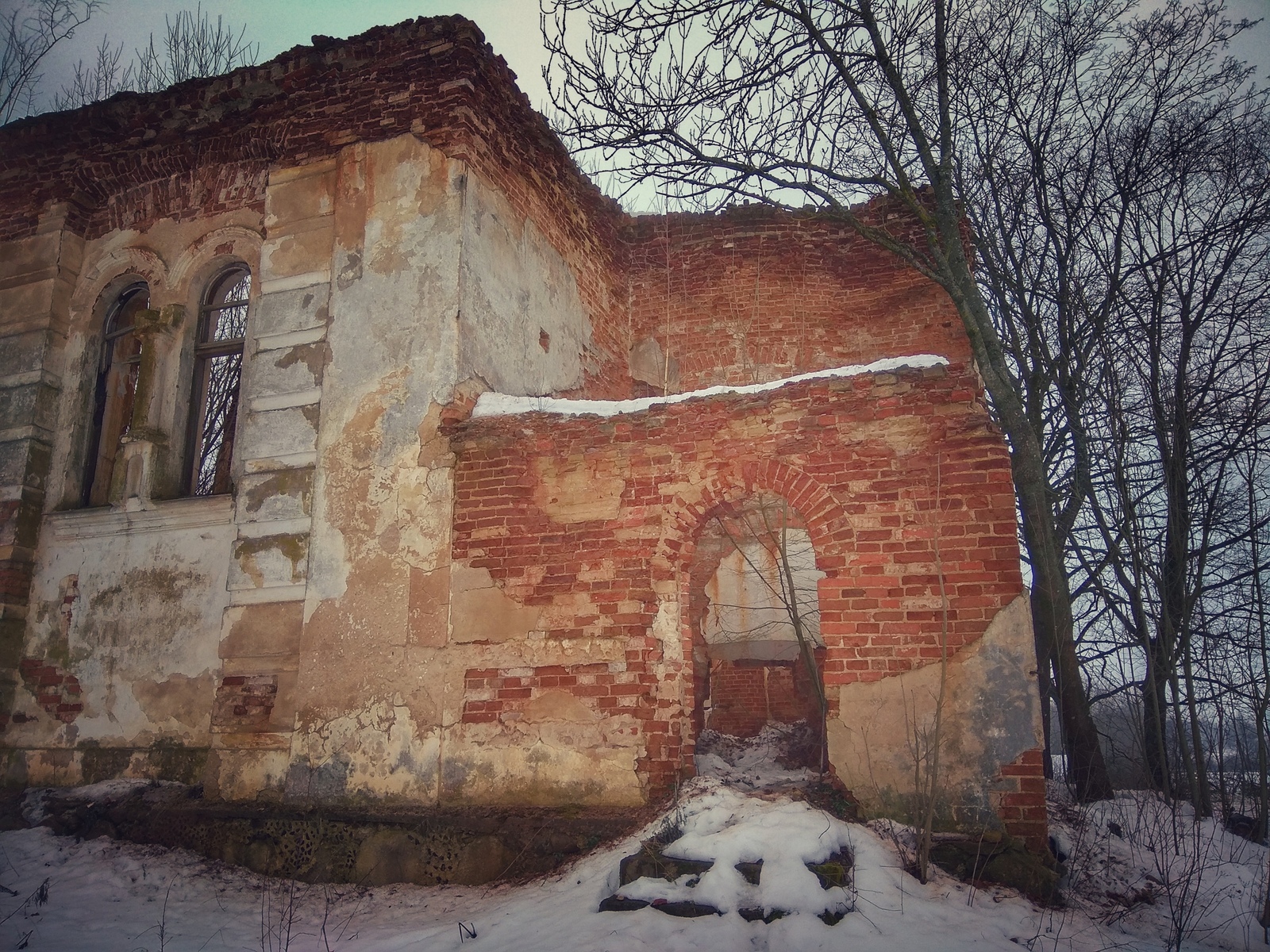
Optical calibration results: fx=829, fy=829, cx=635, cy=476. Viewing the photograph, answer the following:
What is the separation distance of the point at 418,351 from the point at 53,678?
13.4 feet

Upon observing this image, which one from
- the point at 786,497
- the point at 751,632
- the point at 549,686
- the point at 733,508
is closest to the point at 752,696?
the point at 751,632

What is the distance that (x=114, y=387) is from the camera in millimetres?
7793

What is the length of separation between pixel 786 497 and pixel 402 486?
2.78 m

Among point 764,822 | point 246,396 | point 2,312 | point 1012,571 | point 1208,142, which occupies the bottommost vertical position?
point 764,822

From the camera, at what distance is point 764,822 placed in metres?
4.49

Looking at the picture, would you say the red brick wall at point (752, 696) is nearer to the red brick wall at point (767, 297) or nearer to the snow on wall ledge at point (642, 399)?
the red brick wall at point (767, 297)

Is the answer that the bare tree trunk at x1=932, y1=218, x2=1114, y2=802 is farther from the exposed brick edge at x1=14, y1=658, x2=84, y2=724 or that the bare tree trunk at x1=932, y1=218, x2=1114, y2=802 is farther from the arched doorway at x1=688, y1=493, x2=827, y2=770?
the exposed brick edge at x1=14, y1=658, x2=84, y2=724

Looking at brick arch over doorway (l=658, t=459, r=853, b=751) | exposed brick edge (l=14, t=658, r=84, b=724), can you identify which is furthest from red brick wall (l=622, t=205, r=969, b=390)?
exposed brick edge (l=14, t=658, r=84, b=724)

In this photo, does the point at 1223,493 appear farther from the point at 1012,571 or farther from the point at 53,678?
the point at 53,678

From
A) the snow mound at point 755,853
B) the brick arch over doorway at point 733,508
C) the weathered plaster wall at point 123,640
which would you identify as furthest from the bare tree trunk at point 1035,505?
the weathered plaster wall at point 123,640

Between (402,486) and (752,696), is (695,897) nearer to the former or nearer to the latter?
(402,486)

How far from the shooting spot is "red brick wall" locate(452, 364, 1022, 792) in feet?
16.0

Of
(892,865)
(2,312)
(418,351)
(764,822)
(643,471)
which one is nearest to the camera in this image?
(892,865)

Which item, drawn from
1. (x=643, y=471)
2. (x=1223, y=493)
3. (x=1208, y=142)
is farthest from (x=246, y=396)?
(x=1208, y=142)
